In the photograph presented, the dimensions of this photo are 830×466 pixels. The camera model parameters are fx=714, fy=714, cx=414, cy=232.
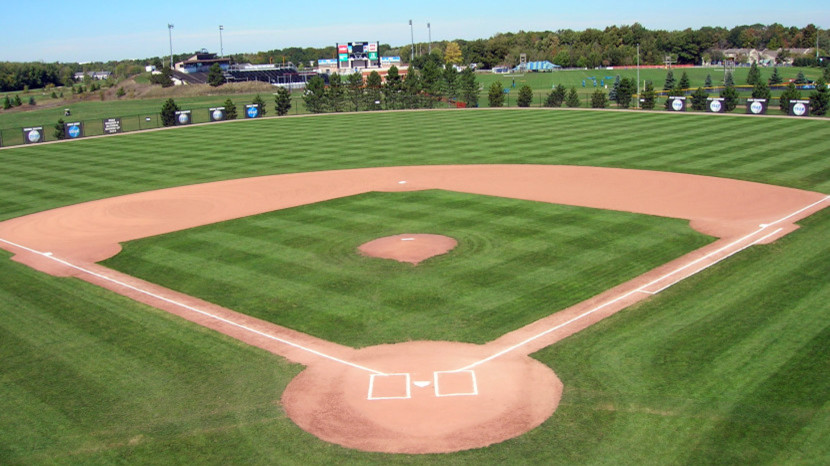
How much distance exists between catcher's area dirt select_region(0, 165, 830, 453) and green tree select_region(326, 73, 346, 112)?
44.2 meters

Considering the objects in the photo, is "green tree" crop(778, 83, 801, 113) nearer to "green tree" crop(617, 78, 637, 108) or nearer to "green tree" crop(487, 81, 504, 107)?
"green tree" crop(617, 78, 637, 108)

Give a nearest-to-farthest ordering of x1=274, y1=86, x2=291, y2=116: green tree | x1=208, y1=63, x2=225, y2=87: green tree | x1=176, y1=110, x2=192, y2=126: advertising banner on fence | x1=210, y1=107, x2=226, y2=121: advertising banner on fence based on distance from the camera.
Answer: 1. x1=176, y1=110, x2=192, y2=126: advertising banner on fence
2. x1=210, y1=107, x2=226, y2=121: advertising banner on fence
3. x1=274, y1=86, x2=291, y2=116: green tree
4. x1=208, y1=63, x2=225, y2=87: green tree

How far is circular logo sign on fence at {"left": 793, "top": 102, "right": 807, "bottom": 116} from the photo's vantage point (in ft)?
191

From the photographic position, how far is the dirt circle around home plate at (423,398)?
1245cm

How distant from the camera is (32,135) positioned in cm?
6050

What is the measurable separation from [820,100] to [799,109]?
1794 mm

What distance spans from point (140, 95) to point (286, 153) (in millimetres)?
98143

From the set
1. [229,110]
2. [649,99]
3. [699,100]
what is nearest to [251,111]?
[229,110]

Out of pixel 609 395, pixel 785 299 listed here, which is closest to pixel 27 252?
pixel 609 395

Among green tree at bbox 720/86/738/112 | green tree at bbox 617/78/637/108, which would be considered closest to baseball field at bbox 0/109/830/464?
green tree at bbox 720/86/738/112

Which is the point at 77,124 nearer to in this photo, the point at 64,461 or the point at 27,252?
the point at 27,252

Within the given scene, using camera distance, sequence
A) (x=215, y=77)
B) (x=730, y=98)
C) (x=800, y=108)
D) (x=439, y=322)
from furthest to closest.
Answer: (x=215, y=77)
(x=730, y=98)
(x=800, y=108)
(x=439, y=322)

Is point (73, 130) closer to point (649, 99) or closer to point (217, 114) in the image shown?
point (217, 114)

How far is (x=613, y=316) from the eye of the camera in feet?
57.7
